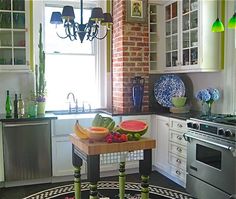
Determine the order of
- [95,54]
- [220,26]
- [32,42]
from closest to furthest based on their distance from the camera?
1. [220,26]
2. [32,42]
3. [95,54]

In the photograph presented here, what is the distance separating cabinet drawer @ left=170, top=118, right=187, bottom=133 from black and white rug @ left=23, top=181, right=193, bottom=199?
30.9 inches

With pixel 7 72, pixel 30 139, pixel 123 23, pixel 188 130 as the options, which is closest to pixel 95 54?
pixel 123 23

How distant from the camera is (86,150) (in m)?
2.49

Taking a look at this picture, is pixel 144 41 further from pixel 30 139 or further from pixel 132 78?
pixel 30 139

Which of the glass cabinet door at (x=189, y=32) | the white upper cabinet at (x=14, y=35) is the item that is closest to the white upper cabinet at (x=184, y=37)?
the glass cabinet door at (x=189, y=32)

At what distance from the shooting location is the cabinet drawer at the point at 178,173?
3.83 metres

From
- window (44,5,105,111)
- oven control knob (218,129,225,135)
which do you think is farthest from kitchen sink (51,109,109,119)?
oven control knob (218,129,225,135)

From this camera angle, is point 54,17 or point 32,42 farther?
point 32,42

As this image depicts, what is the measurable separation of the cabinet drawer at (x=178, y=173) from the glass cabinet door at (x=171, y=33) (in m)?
1.55

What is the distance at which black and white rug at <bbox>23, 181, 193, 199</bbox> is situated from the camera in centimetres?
361

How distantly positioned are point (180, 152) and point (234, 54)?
139 cm

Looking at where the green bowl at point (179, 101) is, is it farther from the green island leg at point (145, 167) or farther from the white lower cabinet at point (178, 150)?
the green island leg at point (145, 167)

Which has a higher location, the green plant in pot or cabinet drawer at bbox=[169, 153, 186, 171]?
the green plant in pot

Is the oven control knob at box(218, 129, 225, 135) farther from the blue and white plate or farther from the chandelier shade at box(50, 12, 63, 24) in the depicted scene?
the chandelier shade at box(50, 12, 63, 24)
